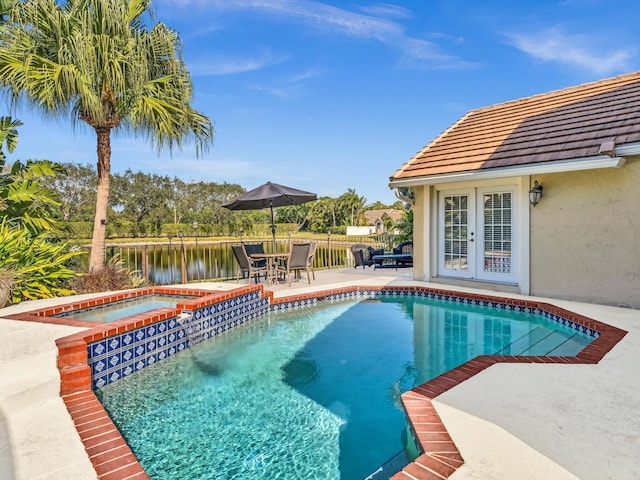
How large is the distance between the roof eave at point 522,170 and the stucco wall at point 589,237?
42 centimetres

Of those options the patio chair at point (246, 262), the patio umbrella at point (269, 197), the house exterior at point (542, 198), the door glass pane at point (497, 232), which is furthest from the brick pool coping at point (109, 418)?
the patio umbrella at point (269, 197)

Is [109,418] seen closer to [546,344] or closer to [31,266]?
[31,266]

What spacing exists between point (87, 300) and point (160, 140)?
414 centimetres

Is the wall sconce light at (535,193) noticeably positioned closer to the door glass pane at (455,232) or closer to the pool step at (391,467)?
the door glass pane at (455,232)

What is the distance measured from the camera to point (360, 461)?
2.83m

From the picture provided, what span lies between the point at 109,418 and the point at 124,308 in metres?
3.94

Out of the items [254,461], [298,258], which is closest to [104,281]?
[298,258]

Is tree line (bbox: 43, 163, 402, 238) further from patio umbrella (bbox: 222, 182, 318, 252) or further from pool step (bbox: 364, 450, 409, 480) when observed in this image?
pool step (bbox: 364, 450, 409, 480)

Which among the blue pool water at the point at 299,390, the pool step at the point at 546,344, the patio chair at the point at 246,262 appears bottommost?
the blue pool water at the point at 299,390

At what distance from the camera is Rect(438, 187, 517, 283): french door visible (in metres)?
8.57

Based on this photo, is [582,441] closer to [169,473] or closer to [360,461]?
[360,461]

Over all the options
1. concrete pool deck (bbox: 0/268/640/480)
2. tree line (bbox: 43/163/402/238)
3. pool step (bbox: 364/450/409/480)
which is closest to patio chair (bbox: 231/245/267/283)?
concrete pool deck (bbox: 0/268/640/480)

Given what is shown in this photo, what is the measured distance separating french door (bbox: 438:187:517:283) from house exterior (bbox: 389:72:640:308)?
23 mm

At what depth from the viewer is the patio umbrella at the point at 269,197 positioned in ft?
31.5
